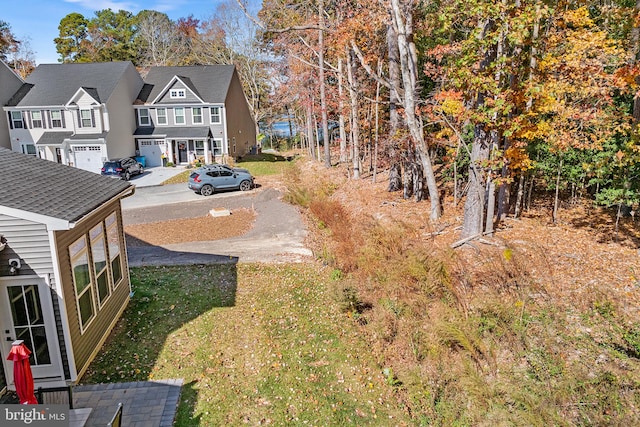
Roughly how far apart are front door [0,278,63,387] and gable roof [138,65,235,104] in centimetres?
3135

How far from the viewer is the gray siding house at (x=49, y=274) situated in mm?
6855

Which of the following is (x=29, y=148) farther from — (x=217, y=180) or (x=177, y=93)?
(x=217, y=180)

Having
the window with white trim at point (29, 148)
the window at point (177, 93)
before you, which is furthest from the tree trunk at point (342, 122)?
the window with white trim at point (29, 148)

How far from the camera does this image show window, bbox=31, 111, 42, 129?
33.9m

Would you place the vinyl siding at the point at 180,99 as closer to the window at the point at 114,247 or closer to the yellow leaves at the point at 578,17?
the window at the point at 114,247

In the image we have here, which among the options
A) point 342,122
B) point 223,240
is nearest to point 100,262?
point 223,240

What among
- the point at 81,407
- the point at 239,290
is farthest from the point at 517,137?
the point at 81,407

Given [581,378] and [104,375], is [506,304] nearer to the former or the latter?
[581,378]

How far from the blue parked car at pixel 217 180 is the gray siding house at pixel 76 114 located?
1176cm

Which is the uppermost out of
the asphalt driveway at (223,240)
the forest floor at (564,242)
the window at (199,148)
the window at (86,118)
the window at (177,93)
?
the window at (177,93)

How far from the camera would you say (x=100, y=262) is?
8953 millimetres

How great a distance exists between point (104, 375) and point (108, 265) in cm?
249

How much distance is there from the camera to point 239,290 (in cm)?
1173

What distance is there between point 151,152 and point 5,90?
11898 millimetres
